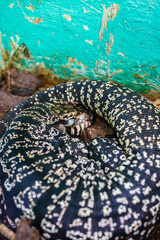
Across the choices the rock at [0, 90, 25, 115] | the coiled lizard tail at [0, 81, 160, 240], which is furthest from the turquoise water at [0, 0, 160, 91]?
the rock at [0, 90, 25, 115]

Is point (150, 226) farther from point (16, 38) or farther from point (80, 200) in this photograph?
point (16, 38)

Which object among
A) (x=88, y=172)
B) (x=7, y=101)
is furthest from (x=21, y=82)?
(x=88, y=172)

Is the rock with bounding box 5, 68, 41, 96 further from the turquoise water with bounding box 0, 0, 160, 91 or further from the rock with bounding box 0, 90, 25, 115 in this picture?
the turquoise water with bounding box 0, 0, 160, 91

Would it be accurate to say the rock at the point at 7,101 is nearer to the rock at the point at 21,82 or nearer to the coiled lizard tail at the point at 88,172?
the rock at the point at 21,82

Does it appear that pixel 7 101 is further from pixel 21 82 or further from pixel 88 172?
pixel 88 172

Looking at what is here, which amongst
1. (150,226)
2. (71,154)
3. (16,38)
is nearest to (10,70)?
(16,38)
